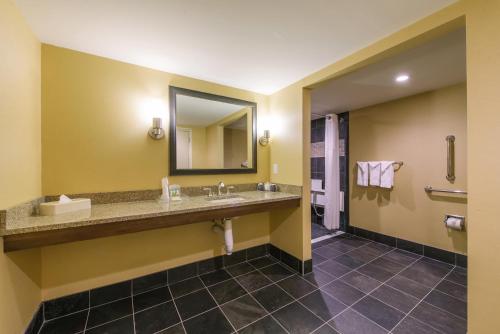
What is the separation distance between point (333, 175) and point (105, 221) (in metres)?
3.18

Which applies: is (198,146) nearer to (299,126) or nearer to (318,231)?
(299,126)

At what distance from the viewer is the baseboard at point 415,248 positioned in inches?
93.3

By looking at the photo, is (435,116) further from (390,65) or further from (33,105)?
(33,105)

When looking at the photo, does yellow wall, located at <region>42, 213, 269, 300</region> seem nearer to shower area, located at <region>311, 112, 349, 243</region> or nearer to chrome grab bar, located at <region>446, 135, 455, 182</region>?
shower area, located at <region>311, 112, 349, 243</region>

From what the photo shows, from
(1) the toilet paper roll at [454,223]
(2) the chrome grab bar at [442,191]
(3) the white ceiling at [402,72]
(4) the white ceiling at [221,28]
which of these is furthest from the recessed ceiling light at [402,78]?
(1) the toilet paper roll at [454,223]

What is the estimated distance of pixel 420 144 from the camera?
2.66m

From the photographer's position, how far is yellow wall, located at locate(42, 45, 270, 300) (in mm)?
1611

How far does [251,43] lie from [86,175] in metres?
1.78

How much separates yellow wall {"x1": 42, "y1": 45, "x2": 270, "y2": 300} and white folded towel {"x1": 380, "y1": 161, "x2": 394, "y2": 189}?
265 centimetres

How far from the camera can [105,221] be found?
1.32 m

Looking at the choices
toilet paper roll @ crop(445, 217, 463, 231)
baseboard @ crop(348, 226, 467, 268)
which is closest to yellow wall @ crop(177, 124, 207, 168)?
baseboard @ crop(348, 226, 467, 268)

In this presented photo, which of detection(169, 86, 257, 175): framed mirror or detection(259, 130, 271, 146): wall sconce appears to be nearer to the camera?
detection(169, 86, 257, 175): framed mirror

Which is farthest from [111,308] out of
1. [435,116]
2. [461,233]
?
[435,116]

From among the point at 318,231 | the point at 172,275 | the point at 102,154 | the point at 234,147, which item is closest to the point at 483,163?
the point at 234,147
